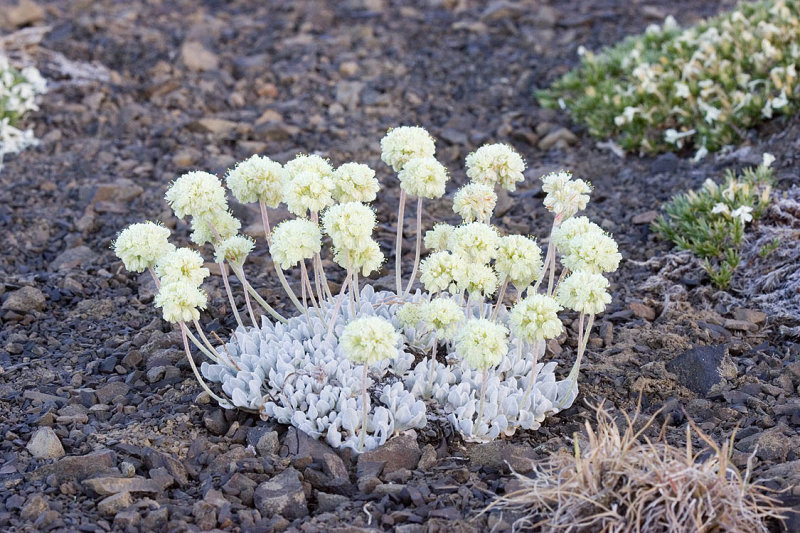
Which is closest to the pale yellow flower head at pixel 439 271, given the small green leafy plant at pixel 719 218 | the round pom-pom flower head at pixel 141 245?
the round pom-pom flower head at pixel 141 245

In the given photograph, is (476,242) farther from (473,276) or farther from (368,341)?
(368,341)

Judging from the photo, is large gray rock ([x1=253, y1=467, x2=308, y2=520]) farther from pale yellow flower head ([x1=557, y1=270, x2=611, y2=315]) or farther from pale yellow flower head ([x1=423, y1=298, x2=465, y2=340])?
pale yellow flower head ([x1=557, y1=270, x2=611, y2=315])

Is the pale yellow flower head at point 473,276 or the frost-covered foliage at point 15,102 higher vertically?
the pale yellow flower head at point 473,276

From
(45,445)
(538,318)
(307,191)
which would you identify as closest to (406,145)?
(307,191)

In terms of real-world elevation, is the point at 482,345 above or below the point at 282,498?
above

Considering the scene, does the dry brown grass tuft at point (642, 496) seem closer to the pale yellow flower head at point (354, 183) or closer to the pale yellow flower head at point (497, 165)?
the pale yellow flower head at point (497, 165)

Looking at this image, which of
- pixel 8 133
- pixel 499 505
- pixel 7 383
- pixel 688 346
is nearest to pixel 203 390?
pixel 7 383

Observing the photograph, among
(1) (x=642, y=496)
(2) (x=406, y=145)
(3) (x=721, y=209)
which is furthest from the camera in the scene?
(3) (x=721, y=209)
